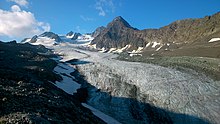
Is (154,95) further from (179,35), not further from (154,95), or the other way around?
(179,35)

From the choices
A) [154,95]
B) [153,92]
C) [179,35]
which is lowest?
[154,95]

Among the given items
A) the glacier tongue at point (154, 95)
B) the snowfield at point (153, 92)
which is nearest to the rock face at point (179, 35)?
the snowfield at point (153, 92)

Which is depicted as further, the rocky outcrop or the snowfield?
the snowfield

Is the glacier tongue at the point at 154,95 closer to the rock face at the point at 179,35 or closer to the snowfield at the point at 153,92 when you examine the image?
the snowfield at the point at 153,92

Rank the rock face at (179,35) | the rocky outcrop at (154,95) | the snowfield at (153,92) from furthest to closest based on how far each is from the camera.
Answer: the rock face at (179,35)
the snowfield at (153,92)
the rocky outcrop at (154,95)

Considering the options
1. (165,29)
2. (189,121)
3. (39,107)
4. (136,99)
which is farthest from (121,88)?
(165,29)

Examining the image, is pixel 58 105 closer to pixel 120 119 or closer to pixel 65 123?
pixel 65 123

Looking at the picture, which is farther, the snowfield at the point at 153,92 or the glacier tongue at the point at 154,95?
the snowfield at the point at 153,92

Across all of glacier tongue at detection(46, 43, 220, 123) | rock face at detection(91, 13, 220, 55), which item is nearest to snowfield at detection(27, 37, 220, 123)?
glacier tongue at detection(46, 43, 220, 123)

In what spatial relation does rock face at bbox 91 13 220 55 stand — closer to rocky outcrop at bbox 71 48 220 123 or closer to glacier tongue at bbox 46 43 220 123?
rocky outcrop at bbox 71 48 220 123

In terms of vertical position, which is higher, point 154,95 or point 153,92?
point 153,92

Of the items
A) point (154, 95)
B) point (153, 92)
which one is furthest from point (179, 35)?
point (154, 95)
